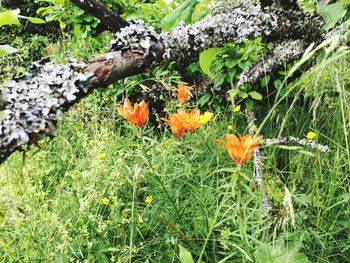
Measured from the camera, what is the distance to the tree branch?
1.19 meters

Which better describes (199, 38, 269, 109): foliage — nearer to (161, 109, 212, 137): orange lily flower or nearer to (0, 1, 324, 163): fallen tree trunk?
(0, 1, 324, 163): fallen tree trunk

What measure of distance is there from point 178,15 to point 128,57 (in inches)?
16.8

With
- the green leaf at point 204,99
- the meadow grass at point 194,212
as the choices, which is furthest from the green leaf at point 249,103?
the green leaf at point 204,99

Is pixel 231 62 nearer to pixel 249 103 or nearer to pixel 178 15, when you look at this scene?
pixel 249 103

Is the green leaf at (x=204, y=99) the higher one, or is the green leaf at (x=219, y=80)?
the green leaf at (x=219, y=80)

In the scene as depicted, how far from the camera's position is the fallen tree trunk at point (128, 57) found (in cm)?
89

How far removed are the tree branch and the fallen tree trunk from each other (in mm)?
15

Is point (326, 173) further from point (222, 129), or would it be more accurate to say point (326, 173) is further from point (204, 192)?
point (222, 129)

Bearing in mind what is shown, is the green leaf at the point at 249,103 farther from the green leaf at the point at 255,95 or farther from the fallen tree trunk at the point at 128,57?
the fallen tree trunk at the point at 128,57

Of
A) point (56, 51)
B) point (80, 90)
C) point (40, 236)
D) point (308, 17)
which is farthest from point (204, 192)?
point (56, 51)

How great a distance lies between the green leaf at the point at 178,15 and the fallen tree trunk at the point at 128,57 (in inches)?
3.2

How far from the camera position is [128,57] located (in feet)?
3.59

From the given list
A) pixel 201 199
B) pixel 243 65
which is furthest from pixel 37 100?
pixel 243 65

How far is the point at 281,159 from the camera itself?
6.38 feet
